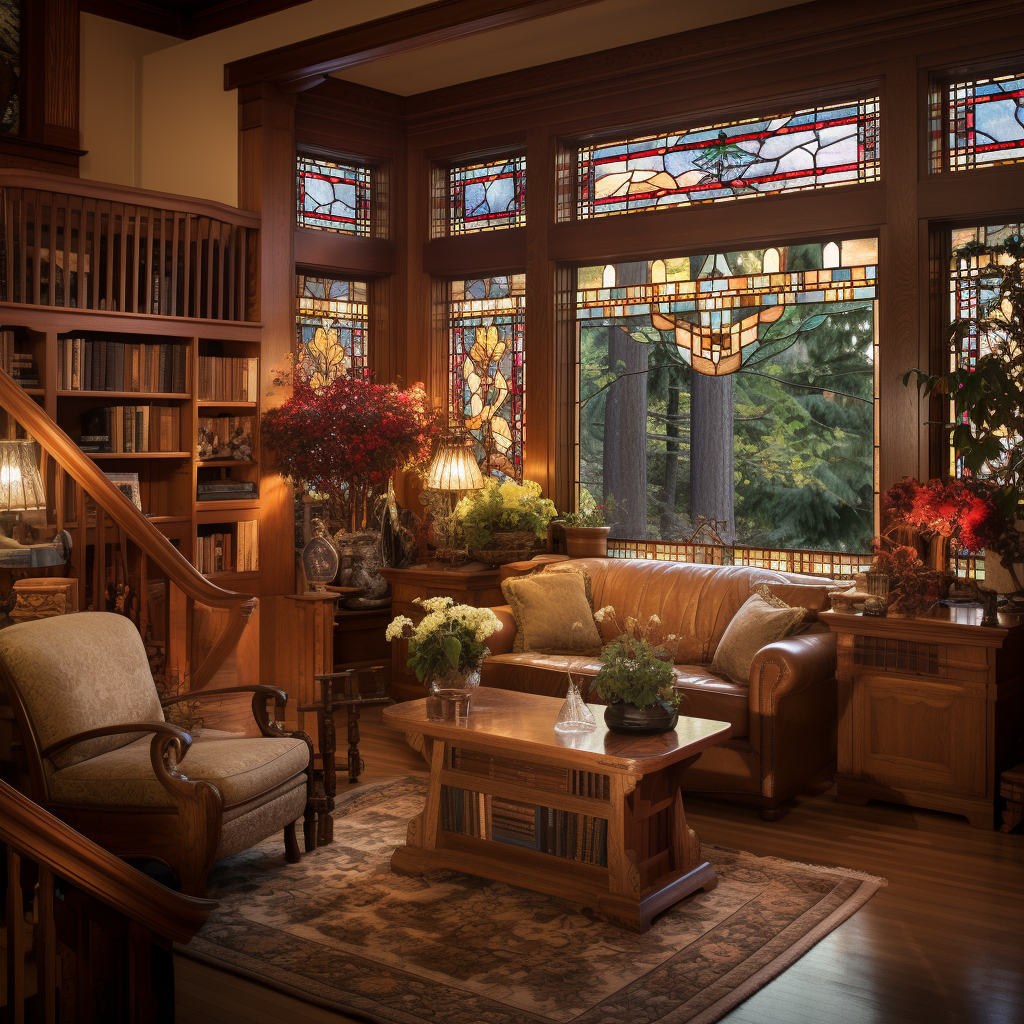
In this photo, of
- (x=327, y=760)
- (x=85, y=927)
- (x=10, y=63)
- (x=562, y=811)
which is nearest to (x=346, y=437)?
(x=327, y=760)

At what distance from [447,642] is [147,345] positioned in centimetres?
311

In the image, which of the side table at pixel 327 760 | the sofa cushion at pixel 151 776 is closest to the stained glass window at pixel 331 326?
the side table at pixel 327 760

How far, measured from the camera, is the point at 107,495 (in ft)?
16.7

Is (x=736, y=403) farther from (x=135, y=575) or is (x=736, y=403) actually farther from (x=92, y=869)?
(x=92, y=869)

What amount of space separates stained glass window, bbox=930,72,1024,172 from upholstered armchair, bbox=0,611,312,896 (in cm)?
419

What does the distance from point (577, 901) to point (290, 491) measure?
12.2 ft

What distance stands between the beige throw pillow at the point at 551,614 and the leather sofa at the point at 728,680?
0.08 meters

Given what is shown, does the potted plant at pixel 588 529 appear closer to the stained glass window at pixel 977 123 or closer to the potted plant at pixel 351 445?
the potted plant at pixel 351 445

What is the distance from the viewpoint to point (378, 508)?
7242 mm

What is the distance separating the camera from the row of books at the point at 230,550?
6.61 metres

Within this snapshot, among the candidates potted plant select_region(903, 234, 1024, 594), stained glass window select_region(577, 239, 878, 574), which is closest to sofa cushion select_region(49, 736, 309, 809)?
potted plant select_region(903, 234, 1024, 594)

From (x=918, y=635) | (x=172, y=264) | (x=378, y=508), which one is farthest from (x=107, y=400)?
(x=918, y=635)

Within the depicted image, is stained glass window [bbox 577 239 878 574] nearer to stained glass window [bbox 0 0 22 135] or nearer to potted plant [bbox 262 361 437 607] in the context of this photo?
potted plant [bbox 262 361 437 607]

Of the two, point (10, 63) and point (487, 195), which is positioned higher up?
point (10, 63)
